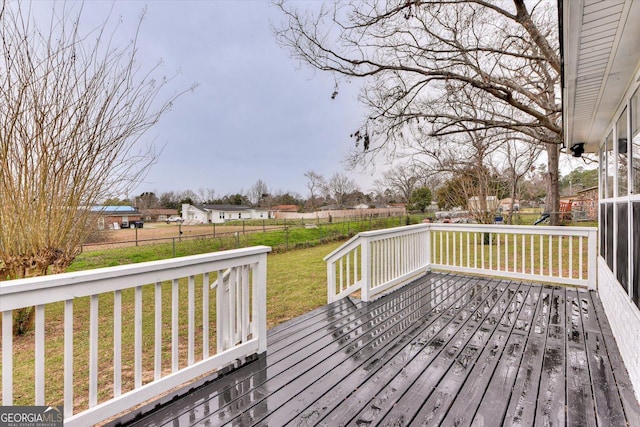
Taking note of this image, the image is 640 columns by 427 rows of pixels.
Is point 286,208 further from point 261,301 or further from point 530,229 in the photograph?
point 261,301

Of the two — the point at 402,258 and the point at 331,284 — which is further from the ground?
the point at 402,258

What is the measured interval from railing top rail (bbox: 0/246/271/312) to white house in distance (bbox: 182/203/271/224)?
18.4m

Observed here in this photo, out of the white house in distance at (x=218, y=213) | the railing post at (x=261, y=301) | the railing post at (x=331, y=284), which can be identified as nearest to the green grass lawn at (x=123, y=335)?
the railing post at (x=331, y=284)

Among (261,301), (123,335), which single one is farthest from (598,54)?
(123,335)

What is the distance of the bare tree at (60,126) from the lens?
3424mm

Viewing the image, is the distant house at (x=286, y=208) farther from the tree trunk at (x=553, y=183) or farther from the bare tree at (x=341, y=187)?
the tree trunk at (x=553, y=183)

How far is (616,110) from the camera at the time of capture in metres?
2.89

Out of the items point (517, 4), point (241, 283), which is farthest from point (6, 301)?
point (517, 4)

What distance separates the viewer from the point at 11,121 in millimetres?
3430

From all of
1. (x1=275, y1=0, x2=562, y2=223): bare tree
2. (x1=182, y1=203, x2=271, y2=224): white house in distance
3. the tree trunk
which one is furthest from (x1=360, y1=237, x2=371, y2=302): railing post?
(x1=182, y1=203, x2=271, y2=224): white house in distance

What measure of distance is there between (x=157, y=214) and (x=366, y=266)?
15.3 meters

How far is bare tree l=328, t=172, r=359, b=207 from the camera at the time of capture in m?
33.8

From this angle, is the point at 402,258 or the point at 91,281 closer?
the point at 91,281

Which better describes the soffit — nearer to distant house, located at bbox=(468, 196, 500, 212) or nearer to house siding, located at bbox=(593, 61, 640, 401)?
house siding, located at bbox=(593, 61, 640, 401)
